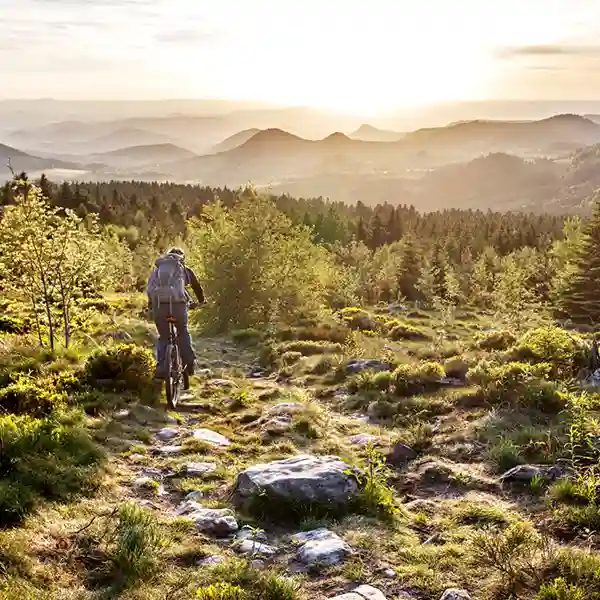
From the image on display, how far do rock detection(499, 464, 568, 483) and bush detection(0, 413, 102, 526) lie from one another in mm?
5161

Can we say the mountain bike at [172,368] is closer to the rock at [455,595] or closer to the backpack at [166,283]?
the backpack at [166,283]

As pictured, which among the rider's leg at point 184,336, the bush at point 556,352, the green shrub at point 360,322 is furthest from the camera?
the green shrub at point 360,322

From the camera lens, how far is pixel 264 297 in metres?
26.8

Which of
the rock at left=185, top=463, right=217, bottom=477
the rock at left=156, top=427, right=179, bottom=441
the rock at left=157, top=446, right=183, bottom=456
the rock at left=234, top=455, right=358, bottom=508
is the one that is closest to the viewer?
the rock at left=234, top=455, right=358, bottom=508

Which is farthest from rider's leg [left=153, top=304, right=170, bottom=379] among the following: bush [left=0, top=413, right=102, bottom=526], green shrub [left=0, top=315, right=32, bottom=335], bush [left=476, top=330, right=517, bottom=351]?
bush [left=476, top=330, right=517, bottom=351]

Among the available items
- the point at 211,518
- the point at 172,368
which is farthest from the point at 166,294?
the point at 211,518

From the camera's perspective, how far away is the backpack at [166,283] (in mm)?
11141

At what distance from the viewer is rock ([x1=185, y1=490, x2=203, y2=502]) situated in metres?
7.04

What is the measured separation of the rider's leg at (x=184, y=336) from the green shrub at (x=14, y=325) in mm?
6717

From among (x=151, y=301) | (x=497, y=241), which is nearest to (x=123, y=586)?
(x=151, y=301)

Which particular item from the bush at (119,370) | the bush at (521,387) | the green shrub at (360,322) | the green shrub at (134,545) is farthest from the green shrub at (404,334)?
the green shrub at (134,545)

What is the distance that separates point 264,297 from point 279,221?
393 centimetres

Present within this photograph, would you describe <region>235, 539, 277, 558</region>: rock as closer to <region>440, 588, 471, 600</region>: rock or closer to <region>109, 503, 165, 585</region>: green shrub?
<region>109, 503, 165, 585</region>: green shrub

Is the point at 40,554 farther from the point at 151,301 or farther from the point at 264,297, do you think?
the point at 264,297
